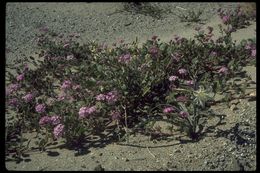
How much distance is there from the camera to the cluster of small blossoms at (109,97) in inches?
201

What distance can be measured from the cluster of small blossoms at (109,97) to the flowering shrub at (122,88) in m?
0.01

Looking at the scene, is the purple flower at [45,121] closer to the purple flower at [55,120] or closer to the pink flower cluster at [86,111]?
the purple flower at [55,120]

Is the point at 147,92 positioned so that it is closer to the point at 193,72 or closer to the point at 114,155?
the point at 193,72

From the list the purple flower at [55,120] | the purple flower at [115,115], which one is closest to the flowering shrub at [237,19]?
the purple flower at [115,115]

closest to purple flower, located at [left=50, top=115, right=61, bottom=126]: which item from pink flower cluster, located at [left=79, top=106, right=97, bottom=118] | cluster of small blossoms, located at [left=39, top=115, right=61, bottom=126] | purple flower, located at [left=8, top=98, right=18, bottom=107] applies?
cluster of small blossoms, located at [left=39, top=115, right=61, bottom=126]

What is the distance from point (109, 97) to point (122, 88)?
27cm

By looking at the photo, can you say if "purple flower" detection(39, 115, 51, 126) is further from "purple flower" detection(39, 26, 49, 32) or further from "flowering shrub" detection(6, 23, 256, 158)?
"purple flower" detection(39, 26, 49, 32)

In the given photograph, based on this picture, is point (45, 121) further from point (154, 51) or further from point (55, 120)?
point (154, 51)

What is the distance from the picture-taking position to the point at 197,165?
4254 mm

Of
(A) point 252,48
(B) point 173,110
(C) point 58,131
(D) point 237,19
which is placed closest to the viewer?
(C) point 58,131

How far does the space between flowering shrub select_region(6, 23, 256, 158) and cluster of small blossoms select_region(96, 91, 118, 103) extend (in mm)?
13

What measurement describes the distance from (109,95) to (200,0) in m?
6.10

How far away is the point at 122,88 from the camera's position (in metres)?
5.30

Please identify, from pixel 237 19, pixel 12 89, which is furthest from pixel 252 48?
pixel 12 89
